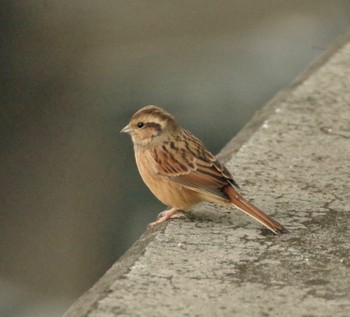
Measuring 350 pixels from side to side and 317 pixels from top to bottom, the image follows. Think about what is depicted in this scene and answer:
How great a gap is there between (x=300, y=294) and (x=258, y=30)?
7.78 m

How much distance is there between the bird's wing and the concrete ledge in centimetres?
17

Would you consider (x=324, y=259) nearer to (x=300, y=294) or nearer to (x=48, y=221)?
(x=300, y=294)

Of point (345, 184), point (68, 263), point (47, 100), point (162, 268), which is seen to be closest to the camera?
point (162, 268)

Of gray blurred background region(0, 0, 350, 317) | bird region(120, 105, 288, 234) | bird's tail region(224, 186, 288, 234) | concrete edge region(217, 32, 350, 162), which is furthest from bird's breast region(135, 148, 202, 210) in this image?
gray blurred background region(0, 0, 350, 317)

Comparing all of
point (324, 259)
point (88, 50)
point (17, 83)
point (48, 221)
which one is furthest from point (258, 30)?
point (324, 259)

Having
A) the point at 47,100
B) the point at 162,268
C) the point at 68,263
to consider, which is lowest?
the point at 68,263

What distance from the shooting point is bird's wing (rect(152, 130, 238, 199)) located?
5277 mm

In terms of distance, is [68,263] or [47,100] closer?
[68,263]

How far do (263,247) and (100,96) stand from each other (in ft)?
19.7

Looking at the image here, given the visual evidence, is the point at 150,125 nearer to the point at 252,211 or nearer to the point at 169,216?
the point at 169,216

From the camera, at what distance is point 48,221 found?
9.48m

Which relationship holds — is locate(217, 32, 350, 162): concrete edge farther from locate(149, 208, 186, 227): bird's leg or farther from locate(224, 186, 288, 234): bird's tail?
locate(224, 186, 288, 234): bird's tail

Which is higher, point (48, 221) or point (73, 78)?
point (73, 78)

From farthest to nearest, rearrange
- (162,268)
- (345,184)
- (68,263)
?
(68,263)
(345,184)
(162,268)
